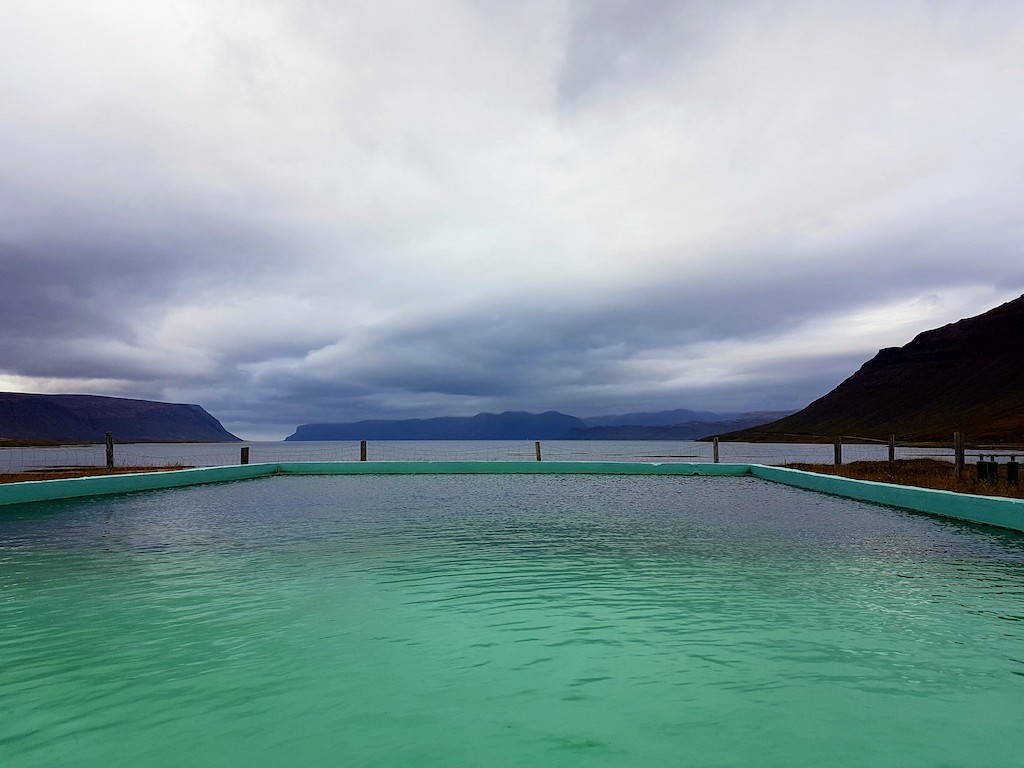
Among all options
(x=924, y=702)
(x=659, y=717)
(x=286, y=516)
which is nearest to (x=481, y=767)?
(x=659, y=717)

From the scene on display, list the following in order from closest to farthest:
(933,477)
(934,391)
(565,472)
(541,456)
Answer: (933,477), (565,472), (541,456), (934,391)

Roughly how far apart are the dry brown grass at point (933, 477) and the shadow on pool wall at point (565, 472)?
3.55ft

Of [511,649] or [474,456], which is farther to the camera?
[474,456]

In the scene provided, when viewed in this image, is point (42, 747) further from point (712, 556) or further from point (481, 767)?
point (712, 556)

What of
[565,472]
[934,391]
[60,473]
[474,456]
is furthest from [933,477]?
[934,391]

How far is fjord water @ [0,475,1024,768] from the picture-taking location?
346 cm

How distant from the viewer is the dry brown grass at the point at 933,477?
46.1 feet

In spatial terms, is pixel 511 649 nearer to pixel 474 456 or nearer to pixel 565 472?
pixel 565 472

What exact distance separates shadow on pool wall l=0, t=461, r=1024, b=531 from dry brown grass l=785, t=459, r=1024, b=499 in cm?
108

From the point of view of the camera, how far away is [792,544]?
973cm

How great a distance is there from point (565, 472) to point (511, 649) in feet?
71.4

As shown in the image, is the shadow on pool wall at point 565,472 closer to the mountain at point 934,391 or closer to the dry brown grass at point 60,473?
the dry brown grass at point 60,473

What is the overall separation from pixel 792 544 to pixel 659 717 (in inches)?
274

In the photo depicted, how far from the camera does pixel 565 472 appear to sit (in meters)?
26.6
